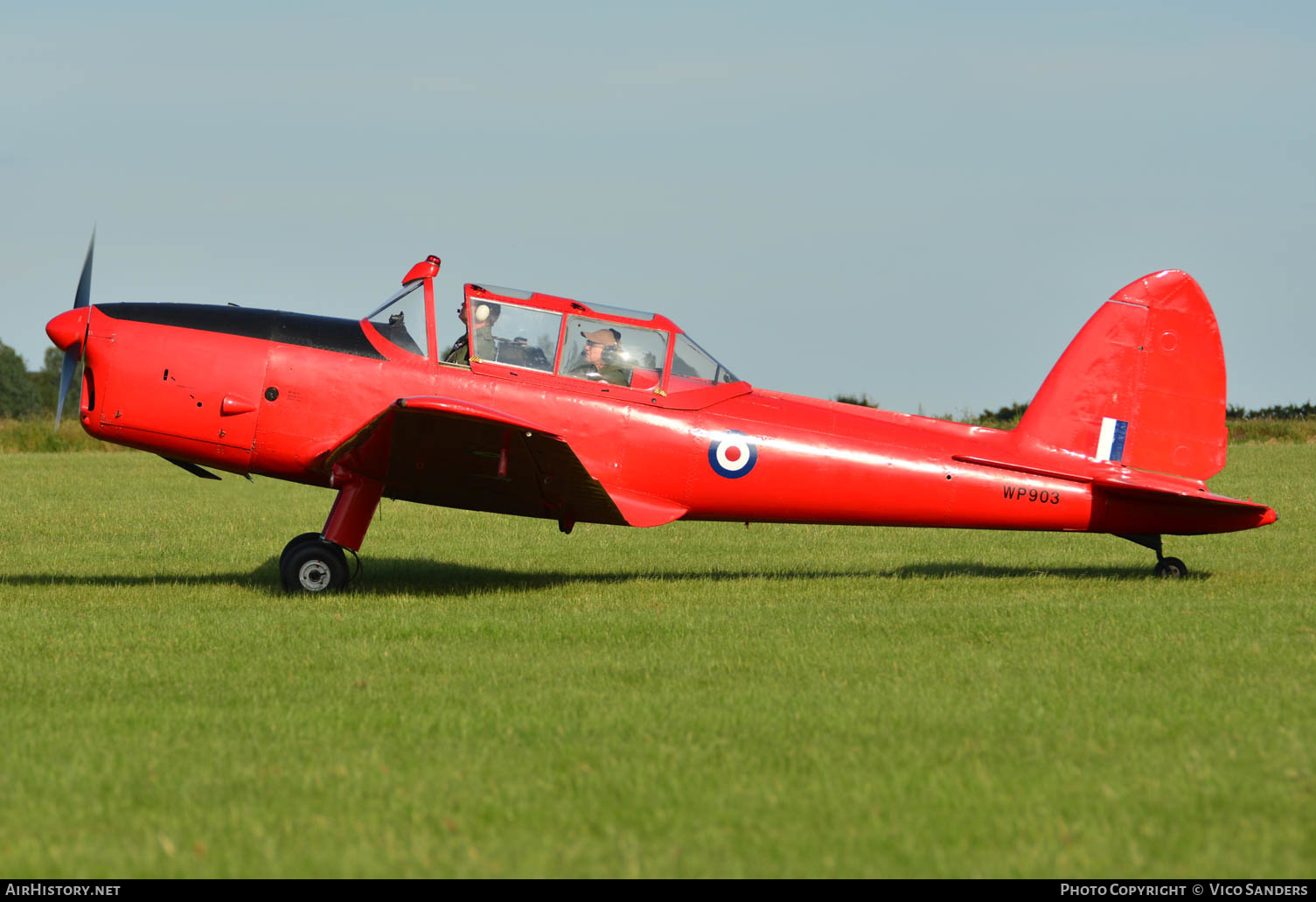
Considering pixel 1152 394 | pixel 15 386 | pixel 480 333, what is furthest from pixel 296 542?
pixel 15 386

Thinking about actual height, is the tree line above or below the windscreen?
below

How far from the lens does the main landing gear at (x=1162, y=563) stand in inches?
382

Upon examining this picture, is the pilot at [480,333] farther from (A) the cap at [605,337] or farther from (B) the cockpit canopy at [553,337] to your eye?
(A) the cap at [605,337]

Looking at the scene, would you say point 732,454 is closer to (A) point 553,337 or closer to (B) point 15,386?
(A) point 553,337

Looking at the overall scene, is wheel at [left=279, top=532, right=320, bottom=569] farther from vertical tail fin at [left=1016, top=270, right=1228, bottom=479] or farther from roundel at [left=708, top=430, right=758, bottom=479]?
vertical tail fin at [left=1016, top=270, right=1228, bottom=479]

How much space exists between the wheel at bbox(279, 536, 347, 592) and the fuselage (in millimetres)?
616

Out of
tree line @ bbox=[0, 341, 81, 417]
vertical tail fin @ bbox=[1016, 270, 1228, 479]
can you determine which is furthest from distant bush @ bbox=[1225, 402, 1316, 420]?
tree line @ bbox=[0, 341, 81, 417]

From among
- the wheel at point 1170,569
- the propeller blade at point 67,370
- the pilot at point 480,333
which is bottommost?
the wheel at point 1170,569

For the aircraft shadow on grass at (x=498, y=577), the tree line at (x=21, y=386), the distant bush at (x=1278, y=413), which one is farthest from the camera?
the tree line at (x=21, y=386)

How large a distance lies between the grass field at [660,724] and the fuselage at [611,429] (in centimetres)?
66

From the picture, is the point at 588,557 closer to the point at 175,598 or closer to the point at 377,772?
the point at 175,598

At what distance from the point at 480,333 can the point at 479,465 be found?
41.0 inches

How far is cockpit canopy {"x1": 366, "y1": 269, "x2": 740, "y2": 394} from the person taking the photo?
8.97 meters

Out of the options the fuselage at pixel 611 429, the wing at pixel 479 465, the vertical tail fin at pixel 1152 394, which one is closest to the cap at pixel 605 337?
the fuselage at pixel 611 429
